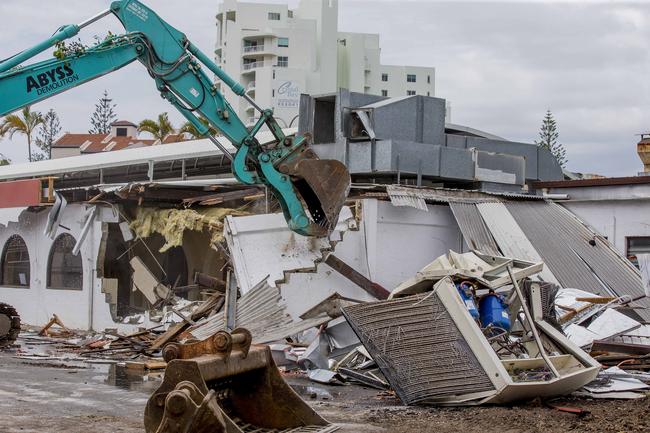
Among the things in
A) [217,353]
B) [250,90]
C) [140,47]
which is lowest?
[217,353]

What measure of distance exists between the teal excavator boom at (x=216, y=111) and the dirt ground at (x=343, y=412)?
13.2 feet

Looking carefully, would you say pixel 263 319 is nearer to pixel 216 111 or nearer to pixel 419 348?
pixel 216 111

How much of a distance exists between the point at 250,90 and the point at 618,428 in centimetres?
9661

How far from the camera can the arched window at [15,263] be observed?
2948 centimetres

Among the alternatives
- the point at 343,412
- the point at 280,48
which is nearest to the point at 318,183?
the point at 343,412

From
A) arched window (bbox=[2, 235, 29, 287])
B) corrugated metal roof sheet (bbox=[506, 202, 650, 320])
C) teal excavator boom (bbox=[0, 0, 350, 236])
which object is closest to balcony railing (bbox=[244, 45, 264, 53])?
arched window (bbox=[2, 235, 29, 287])

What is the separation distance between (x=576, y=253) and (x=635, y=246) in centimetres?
173

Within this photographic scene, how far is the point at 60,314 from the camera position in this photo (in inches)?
1064

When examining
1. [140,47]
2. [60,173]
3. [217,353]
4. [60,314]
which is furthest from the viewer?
[60,173]

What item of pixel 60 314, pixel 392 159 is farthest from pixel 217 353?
pixel 60 314

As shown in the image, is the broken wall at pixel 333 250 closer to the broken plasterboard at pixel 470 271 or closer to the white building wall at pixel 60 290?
the white building wall at pixel 60 290

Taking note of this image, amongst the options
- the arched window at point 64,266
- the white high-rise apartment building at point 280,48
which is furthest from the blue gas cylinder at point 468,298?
the white high-rise apartment building at point 280,48

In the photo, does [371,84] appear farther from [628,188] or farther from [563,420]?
[563,420]

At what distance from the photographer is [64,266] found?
27.5 metres
